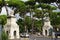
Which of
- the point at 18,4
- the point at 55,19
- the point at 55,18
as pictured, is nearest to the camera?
the point at 18,4

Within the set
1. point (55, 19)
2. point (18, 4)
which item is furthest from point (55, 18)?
point (18, 4)

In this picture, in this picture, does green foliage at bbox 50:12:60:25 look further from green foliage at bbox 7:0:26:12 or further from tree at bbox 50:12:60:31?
green foliage at bbox 7:0:26:12

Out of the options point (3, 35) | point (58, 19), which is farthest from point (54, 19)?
point (3, 35)

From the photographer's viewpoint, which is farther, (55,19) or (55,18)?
(55,18)

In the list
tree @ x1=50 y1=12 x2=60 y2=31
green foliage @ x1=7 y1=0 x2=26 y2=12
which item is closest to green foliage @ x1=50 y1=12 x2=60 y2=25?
tree @ x1=50 y1=12 x2=60 y2=31

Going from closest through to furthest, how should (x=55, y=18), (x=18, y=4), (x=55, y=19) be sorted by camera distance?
(x=18, y=4)
(x=55, y=19)
(x=55, y=18)

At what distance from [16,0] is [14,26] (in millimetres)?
9087

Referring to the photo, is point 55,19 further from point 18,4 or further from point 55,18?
point 18,4

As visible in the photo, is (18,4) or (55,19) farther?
(55,19)

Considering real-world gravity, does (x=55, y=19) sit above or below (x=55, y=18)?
below

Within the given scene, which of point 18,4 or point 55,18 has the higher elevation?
point 18,4

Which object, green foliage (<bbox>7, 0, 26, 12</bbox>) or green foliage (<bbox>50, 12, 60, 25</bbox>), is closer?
green foliage (<bbox>7, 0, 26, 12</bbox>)

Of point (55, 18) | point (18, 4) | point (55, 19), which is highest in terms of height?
point (18, 4)

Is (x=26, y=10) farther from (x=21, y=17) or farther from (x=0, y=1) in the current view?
(x=0, y=1)
